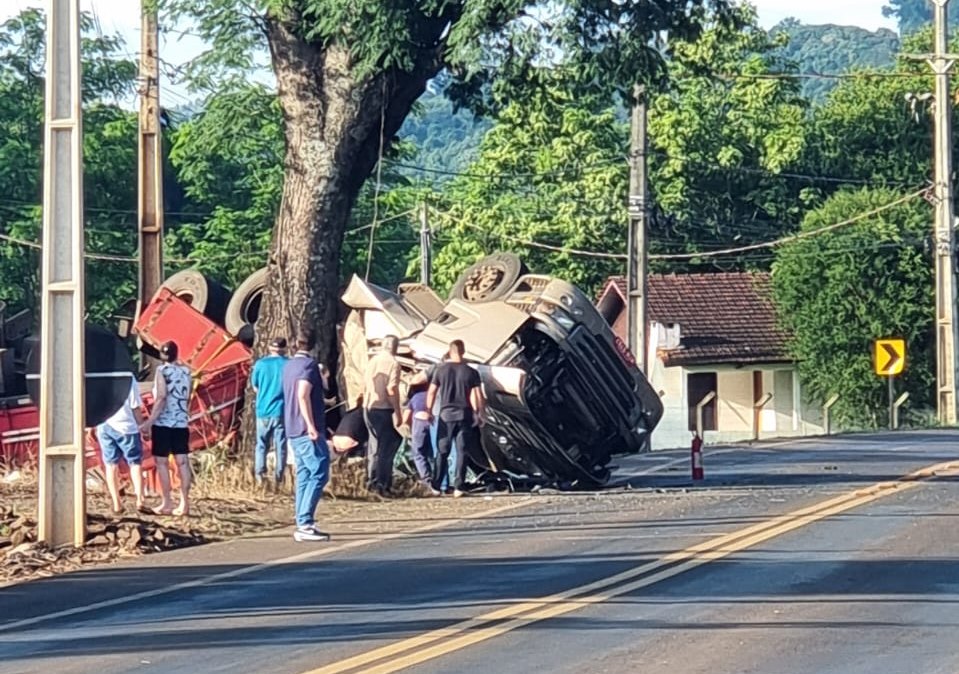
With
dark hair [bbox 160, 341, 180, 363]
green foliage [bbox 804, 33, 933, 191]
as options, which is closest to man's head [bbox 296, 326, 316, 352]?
dark hair [bbox 160, 341, 180, 363]

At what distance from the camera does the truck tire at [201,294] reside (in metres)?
25.0

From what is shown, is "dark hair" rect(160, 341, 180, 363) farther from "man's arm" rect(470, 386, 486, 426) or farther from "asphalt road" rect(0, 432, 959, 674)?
"man's arm" rect(470, 386, 486, 426)

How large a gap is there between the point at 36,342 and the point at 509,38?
5.96 metres

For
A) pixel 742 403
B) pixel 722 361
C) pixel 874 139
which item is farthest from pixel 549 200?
pixel 874 139

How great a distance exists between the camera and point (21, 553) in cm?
1452

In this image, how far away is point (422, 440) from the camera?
2033 centimetres

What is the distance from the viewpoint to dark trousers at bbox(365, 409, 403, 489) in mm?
19516

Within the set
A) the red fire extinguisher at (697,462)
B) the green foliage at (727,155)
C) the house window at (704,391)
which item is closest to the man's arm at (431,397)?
the red fire extinguisher at (697,462)

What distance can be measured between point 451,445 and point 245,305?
18.7 ft

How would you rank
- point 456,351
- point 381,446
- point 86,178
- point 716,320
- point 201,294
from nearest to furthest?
1. point 381,446
2. point 456,351
3. point 201,294
4. point 86,178
5. point 716,320

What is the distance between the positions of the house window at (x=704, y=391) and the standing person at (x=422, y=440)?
3858 cm

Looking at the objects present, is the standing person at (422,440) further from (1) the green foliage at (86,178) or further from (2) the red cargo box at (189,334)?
(1) the green foliage at (86,178)

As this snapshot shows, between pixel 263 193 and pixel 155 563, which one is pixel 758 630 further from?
pixel 263 193

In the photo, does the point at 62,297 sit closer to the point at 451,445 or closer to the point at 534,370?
the point at 451,445
